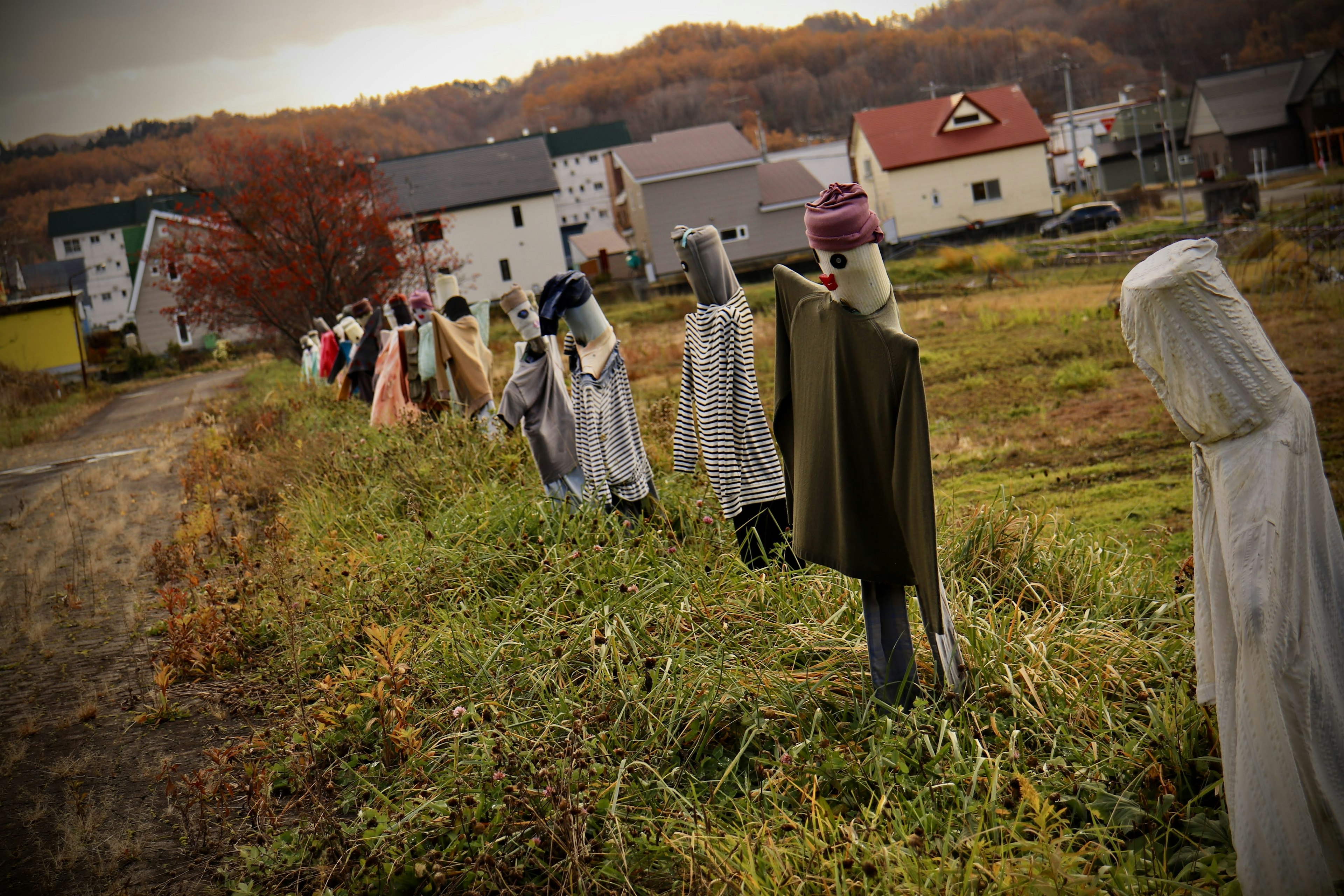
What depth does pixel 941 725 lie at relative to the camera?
3.37 metres

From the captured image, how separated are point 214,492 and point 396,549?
540 cm

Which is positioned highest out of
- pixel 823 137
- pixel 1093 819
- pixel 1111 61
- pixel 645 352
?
pixel 1111 61

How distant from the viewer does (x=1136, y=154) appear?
186 ft

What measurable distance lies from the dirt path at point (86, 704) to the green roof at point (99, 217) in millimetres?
54333

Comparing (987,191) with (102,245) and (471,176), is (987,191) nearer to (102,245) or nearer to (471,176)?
(471,176)

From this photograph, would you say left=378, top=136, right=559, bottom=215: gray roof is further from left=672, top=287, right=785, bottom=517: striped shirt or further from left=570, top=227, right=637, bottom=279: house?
left=672, top=287, right=785, bottom=517: striped shirt

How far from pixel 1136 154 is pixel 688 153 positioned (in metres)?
31.2

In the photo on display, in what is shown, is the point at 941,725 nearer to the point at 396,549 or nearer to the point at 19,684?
the point at 396,549

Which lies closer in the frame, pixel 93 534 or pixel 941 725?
pixel 941 725

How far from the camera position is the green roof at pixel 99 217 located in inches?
2293

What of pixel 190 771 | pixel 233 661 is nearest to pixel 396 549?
pixel 233 661

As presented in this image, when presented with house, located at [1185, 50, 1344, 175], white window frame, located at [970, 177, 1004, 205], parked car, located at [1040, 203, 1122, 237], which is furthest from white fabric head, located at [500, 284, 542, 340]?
house, located at [1185, 50, 1344, 175]

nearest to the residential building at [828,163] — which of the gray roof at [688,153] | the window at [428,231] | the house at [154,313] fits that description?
the gray roof at [688,153]

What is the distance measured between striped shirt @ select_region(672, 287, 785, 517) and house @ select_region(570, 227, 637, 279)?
38355mm
